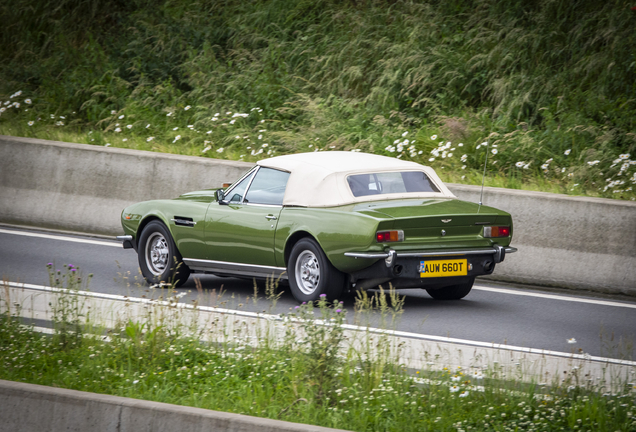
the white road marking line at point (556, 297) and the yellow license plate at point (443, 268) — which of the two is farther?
the white road marking line at point (556, 297)

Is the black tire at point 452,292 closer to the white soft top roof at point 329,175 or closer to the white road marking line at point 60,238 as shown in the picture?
the white soft top roof at point 329,175

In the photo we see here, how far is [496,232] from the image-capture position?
8.81 meters

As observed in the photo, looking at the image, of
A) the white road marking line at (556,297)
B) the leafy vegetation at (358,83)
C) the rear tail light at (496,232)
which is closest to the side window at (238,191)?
the rear tail light at (496,232)

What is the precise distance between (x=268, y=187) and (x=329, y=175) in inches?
30.7

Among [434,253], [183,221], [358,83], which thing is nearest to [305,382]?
[434,253]

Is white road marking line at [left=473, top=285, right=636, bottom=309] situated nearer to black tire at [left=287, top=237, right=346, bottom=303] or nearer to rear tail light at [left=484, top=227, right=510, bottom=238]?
rear tail light at [left=484, top=227, right=510, bottom=238]

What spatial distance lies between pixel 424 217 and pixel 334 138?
724 centimetres

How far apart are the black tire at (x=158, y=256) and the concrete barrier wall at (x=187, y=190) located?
2831 millimetres

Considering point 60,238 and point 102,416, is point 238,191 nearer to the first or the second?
point 60,238

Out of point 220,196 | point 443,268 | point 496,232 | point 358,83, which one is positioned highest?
point 358,83

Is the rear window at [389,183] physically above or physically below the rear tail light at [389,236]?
above

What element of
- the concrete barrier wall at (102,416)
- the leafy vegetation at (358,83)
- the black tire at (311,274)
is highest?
the leafy vegetation at (358,83)

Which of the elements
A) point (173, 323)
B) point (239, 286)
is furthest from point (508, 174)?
point (173, 323)

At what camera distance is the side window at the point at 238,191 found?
956 cm
